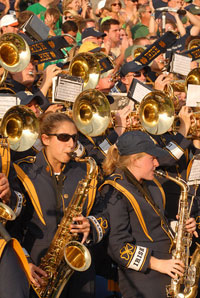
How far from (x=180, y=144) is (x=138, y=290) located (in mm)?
2056

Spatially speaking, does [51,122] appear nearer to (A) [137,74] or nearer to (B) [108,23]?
(A) [137,74]

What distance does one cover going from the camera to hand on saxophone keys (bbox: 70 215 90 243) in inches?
176

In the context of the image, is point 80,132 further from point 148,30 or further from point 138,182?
point 148,30

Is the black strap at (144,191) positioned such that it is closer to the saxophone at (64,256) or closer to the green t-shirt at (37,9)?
the saxophone at (64,256)

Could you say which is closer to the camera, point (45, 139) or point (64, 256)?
point (64, 256)

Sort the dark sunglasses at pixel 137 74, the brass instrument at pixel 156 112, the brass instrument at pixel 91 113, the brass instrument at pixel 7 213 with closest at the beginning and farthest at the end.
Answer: the brass instrument at pixel 7 213
the brass instrument at pixel 91 113
the brass instrument at pixel 156 112
the dark sunglasses at pixel 137 74

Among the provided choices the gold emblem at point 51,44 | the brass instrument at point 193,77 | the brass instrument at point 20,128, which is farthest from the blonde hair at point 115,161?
the brass instrument at point 193,77

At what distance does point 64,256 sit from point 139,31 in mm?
8075

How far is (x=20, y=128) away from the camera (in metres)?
4.72

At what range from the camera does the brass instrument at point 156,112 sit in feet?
21.0

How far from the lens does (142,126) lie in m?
6.41

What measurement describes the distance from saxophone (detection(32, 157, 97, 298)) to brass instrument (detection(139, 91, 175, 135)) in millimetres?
1911

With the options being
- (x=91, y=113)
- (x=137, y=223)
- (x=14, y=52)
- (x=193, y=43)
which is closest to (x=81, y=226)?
(x=137, y=223)

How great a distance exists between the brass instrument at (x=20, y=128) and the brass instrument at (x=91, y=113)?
0.99 metres
